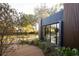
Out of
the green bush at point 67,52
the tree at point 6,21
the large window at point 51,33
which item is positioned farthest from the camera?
the large window at point 51,33

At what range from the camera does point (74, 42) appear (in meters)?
5.17

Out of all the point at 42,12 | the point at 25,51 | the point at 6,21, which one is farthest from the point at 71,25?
the point at 6,21

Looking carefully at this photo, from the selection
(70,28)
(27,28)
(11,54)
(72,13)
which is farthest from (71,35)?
(11,54)

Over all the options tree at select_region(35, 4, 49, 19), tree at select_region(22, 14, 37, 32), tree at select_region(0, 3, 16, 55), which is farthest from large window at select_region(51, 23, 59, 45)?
tree at select_region(0, 3, 16, 55)

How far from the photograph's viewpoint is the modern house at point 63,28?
5.00m

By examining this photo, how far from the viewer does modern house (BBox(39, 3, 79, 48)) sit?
16.4 ft

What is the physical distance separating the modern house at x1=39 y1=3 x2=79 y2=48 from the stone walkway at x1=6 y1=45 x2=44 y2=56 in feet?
1.08

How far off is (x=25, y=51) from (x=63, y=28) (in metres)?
1.19

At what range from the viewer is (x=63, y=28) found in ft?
17.0

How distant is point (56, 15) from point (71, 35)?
2.20ft

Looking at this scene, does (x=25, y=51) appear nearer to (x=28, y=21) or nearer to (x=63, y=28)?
(x=28, y=21)

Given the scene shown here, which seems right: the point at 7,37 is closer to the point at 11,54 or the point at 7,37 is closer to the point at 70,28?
the point at 11,54

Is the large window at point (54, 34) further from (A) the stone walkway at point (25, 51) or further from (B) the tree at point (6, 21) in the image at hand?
(B) the tree at point (6, 21)

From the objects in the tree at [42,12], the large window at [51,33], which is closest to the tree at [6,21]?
the tree at [42,12]
